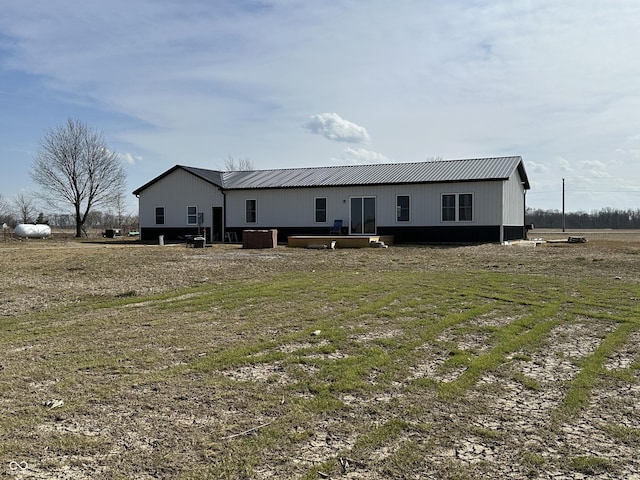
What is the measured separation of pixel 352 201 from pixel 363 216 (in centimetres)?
94

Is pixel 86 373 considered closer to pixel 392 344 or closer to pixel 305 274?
Result: pixel 392 344

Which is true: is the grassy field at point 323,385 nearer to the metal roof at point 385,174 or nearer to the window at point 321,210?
the metal roof at point 385,174

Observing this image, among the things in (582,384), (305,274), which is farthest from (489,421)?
(305,274)

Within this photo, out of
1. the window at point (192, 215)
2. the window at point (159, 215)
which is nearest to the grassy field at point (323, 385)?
the window at point (192, 215)

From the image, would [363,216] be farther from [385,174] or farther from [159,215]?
[159,215]

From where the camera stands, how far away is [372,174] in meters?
27.6

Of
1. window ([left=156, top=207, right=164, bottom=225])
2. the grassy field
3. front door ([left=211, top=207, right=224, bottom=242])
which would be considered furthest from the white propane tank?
the grassy field

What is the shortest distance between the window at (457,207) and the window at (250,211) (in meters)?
10.2

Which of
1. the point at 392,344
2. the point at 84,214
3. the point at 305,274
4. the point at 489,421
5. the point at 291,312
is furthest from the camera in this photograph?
the point at 84,214

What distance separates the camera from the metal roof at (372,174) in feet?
82.2

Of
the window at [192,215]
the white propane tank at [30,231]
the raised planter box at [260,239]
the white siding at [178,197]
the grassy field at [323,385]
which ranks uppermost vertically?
the white siding at [178,197]

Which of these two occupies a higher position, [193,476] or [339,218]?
[339,218]

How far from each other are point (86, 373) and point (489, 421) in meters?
3.37

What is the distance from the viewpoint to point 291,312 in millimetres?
7531
